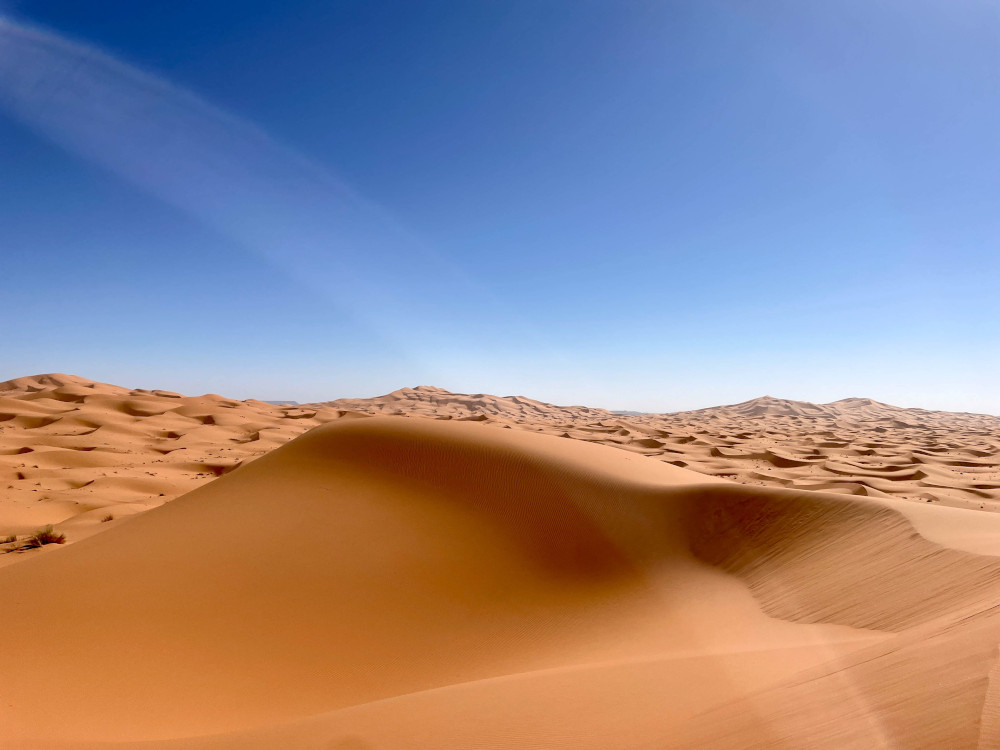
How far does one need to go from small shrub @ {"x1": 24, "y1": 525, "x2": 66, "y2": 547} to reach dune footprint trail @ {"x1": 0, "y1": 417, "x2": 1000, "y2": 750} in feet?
4.45

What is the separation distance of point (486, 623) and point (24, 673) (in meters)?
2.52

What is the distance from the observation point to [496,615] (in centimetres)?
344

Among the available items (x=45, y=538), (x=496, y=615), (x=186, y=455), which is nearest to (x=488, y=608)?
(x=496, y=615)

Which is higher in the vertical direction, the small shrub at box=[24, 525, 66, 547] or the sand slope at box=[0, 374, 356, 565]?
the sand slope at box=[0, 374, 356, 565]

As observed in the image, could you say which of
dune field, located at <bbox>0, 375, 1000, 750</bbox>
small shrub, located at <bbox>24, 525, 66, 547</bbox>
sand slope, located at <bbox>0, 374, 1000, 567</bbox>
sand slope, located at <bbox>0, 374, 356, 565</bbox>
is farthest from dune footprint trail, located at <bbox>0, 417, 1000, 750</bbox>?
sand slope, located at <bbox>0, 374, 356, 565</bbox>

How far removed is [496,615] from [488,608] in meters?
0.09

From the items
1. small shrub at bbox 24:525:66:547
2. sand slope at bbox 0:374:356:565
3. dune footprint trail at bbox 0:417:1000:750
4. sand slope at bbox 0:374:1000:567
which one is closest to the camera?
dune footprint trail at bbox 0:417:1000:750

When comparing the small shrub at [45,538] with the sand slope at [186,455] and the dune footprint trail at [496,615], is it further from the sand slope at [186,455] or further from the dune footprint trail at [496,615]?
the dune footprint trail at [496,615]

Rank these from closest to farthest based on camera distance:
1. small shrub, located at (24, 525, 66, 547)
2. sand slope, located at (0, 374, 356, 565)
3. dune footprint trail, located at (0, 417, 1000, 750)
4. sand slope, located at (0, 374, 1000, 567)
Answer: dune footprint trail, located at (0, 417, 1000, 750)
small shrub, located at (24, 525, 66, 547)
sand slope, located at (0, 374, 356, 565)
sand slope, located at (0, 374, 1000, 567)

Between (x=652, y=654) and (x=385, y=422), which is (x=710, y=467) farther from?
(x=652, y=654)

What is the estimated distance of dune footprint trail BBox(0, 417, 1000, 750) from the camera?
67.1 inches

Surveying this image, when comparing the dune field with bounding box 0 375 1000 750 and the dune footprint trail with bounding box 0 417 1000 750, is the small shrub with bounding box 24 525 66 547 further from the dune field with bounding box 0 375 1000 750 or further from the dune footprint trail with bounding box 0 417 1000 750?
the dune footprint trail with bounding box 0 417 1000 750

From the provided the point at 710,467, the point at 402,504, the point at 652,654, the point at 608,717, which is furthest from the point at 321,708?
the point at 710,467

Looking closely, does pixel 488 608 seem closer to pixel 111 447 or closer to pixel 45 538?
pixel 45 538
